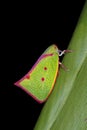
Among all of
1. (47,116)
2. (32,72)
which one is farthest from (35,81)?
(47,116)

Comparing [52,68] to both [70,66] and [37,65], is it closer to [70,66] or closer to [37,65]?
[37,65]

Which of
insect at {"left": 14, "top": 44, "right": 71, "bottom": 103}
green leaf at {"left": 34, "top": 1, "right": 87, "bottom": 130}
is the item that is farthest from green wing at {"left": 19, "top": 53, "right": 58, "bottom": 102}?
green leaf at {"left": 34, "top": 1, "right": 87, "bottom": 130}

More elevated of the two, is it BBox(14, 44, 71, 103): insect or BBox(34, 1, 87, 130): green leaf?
BBox(34, 1, 87, 130): green leaf

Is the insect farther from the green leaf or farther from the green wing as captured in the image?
the green leaf

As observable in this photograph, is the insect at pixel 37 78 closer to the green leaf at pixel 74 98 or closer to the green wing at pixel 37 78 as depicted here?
the green wing at pixel 37 78

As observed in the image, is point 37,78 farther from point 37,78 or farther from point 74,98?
point 74,98

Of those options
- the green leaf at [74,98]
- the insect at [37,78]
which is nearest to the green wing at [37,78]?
the insect at [37,78]

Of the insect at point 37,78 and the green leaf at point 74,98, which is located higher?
the green leaf at point 74,98

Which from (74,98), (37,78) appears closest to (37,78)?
(37,78)

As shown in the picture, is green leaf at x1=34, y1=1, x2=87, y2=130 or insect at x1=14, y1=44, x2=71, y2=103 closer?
green leaf at x1=34, y1=1, x2=87, y2=130
